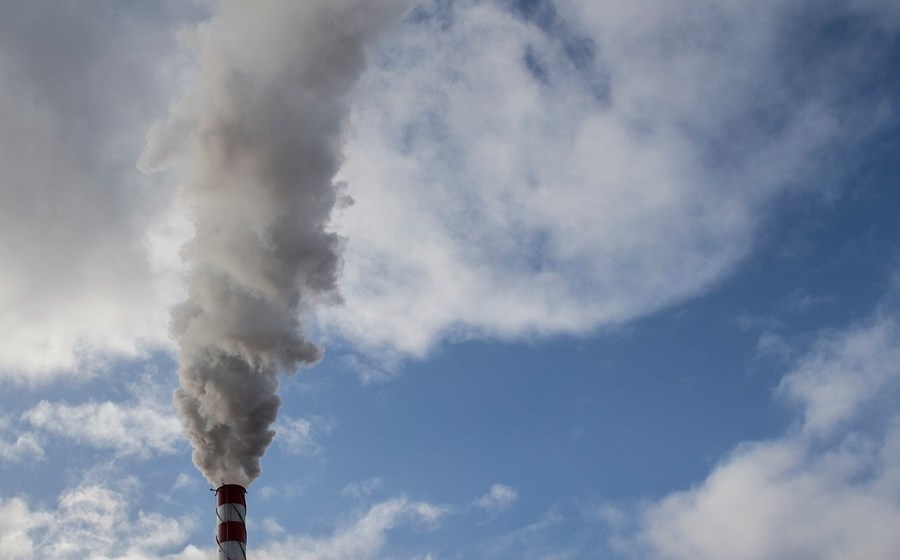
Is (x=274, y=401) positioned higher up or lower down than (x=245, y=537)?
higher up

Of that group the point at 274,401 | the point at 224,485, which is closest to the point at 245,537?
the point at 224,485

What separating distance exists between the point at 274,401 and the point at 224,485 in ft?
14.0

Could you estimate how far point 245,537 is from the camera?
108 feet

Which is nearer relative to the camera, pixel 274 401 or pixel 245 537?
pixel 245 537

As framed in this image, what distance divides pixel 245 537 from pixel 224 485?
264 centimetres

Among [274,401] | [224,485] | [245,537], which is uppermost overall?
[274,401]

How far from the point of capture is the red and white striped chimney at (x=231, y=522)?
105 ft

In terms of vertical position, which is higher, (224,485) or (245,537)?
(224,485)

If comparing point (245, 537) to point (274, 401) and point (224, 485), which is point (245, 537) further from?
point (274, 401)

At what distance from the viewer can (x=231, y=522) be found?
3278 cm

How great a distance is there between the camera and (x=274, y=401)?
35.3 metres

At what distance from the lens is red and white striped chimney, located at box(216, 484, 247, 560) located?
3189 centimetres
